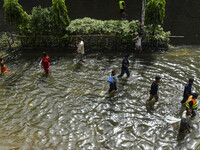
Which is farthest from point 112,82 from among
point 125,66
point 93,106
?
point 125,66

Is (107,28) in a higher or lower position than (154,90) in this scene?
higher

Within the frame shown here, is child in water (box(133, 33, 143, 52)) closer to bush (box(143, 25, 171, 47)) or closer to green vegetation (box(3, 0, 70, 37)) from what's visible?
bush (box(143, 25, 171, 47))

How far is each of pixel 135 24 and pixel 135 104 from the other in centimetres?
663

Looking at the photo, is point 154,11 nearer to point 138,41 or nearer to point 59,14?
point 138,41

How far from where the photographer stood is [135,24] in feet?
38.9

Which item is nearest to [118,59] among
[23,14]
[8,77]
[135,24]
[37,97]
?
[135,24]

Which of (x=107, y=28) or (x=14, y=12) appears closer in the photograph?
(x=14, y=12)

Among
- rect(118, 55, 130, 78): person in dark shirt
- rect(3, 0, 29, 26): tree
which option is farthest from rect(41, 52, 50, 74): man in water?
rect(3, 0, 29, 26): tree

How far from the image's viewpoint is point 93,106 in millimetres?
7465

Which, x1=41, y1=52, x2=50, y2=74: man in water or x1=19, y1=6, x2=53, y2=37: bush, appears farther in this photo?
x1=19, y1=6, x2=53, y2=37: bush

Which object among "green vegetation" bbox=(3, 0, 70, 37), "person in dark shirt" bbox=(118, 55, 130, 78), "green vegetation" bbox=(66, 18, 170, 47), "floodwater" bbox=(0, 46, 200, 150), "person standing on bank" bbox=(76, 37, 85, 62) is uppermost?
"green vegetation" bbox=(3, 0, 70, 37)

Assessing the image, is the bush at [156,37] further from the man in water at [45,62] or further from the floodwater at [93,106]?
the man in water at [45,62]

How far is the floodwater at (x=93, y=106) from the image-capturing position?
5934 mm

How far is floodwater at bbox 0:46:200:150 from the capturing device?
19.5 ft
